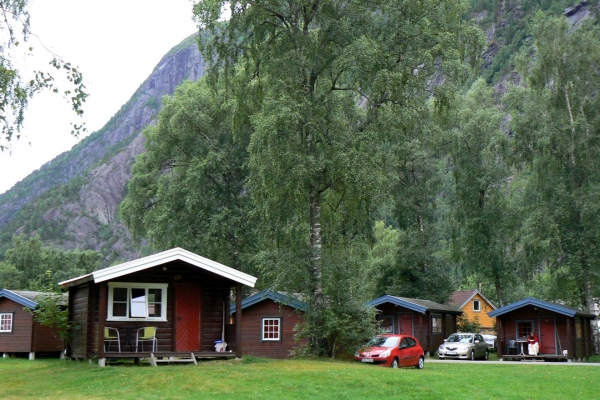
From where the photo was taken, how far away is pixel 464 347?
110 feet

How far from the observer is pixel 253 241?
3862cm

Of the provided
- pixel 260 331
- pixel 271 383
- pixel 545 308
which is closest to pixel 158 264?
pixel 271 383

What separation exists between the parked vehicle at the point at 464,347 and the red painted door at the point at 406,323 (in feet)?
10.4

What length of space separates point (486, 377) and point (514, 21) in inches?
4586

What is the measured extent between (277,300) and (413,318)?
40.3 feet

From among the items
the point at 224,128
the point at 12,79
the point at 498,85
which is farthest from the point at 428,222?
the point at 498,85

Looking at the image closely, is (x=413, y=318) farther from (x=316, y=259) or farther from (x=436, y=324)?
(x=316, y=259)

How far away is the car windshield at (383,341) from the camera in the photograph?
939 inches

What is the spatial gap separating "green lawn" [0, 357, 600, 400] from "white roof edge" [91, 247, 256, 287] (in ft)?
8.40

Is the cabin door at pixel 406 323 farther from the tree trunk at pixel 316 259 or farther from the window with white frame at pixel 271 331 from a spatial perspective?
the tree trunk at pixel 316 259

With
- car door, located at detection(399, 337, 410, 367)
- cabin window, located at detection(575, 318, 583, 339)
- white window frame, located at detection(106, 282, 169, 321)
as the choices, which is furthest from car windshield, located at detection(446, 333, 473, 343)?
white window frame, located at detection(106, 282, 169, 321)

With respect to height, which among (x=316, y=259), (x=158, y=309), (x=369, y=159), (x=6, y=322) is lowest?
(x=6, y=322)

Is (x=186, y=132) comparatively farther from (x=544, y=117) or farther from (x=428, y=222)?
(x=544, y=117)

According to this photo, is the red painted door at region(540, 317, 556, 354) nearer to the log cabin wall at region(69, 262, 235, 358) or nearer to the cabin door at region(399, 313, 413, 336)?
the cabin door at region(399, 313, 413, 336)
